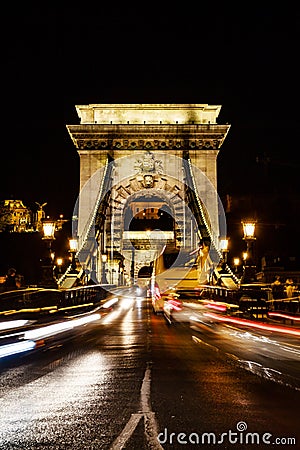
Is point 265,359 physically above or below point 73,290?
below

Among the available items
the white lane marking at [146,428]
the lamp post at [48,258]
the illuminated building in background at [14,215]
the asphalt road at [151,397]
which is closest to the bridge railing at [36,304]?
the lamp post at [48,258]

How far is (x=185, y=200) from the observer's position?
65312 millimetres

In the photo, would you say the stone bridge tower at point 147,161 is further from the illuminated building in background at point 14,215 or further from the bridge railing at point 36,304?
the illuminated building in background at point 14,215

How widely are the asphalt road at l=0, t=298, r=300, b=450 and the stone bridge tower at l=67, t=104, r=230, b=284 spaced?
49.7 m

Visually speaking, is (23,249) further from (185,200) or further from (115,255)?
(185,200)

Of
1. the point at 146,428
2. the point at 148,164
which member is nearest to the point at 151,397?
the point at 146,428

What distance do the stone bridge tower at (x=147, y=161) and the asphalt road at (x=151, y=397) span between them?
163 ft

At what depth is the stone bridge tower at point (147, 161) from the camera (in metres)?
63.7

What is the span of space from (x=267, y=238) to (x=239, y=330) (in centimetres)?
6515

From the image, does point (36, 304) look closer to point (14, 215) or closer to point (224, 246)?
point (224, 246)

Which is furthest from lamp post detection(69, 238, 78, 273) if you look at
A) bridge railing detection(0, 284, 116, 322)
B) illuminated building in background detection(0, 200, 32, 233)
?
illuminated building in background detection(0, 200, 32, 233)

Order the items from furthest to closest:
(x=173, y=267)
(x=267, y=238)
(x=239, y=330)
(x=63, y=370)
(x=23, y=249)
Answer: (x=23, y=249)
(x=267, y=238)
(x=173, y=267)
(x=239, y=330)
(x=63, y=370)


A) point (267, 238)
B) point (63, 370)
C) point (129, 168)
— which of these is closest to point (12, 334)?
point (63, 370)

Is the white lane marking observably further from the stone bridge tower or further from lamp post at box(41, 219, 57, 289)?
the stone bridge tower
